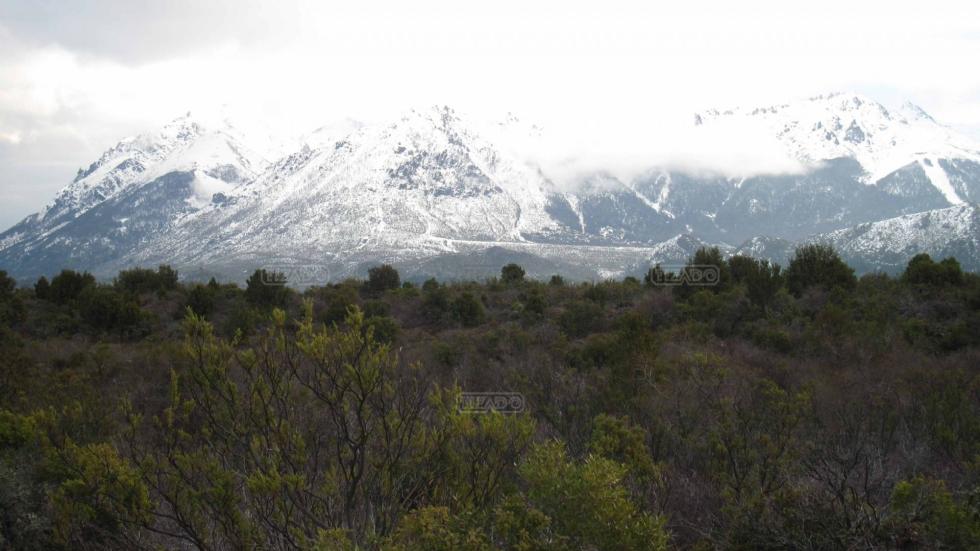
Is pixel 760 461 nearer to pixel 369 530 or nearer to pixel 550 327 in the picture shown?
pixel 369 530

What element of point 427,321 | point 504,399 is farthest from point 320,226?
point 504,399

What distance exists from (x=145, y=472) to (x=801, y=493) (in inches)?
236

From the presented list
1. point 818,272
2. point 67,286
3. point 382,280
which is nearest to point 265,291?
point 382,280

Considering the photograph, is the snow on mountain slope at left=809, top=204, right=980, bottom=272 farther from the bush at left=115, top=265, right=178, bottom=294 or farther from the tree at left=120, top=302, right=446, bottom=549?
the tree at left=120, top=302, right=446, bottom=549

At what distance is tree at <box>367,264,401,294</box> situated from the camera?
33406 mm

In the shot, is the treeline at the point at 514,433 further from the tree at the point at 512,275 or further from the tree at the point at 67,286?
the tree at the point at 512,275

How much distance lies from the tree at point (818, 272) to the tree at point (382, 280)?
2055 cm

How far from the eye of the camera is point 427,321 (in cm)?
2539

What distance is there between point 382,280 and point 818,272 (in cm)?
2205

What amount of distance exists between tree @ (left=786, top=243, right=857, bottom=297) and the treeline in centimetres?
291

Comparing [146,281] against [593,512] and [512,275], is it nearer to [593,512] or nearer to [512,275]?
[512,275]

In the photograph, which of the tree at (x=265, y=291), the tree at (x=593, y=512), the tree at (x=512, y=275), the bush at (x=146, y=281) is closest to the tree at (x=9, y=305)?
the bush at (x=146, y=281)

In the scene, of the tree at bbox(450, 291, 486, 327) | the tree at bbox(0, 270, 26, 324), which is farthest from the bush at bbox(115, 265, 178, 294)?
the tree at bbox(450, 291, 486, 327)

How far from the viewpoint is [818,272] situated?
24.7 m
